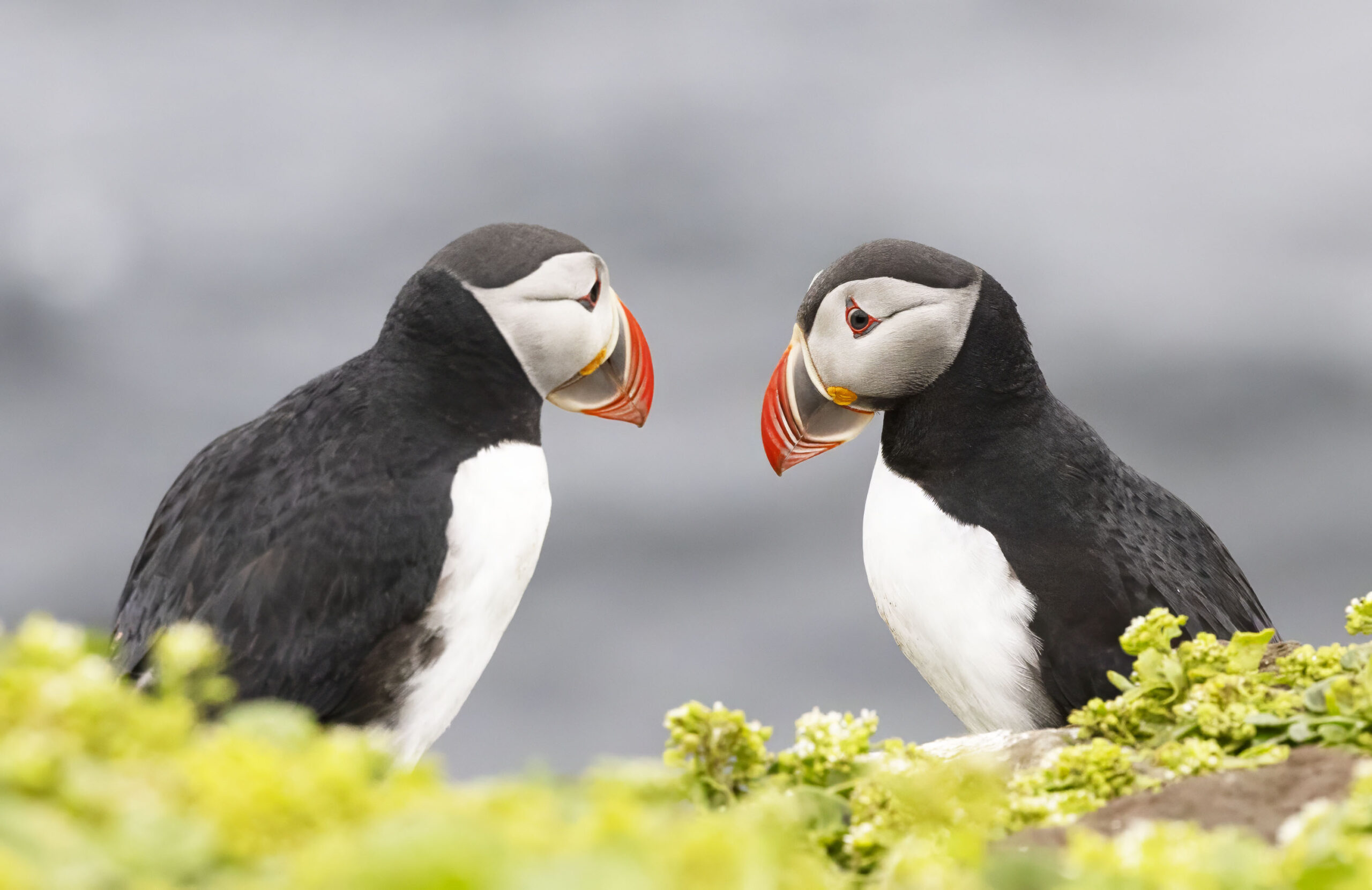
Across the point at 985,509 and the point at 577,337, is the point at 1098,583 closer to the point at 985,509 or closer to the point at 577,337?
the point at 985,509

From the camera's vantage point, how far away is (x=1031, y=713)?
4035 millimetres

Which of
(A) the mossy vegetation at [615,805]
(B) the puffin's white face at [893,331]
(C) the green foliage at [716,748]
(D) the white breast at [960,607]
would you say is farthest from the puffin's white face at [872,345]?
(C) the green foliage at [716,748]

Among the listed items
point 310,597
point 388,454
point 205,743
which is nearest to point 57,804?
point 205,743

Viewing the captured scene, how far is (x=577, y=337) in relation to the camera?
4.04 m

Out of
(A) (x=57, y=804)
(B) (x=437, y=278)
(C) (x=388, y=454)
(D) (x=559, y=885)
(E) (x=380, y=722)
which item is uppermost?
(B) (x=437, y=278)

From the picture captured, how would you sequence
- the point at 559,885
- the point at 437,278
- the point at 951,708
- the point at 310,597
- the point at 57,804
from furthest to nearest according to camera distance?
the point at 951,708 < the point at 437,278 < the point at 310,597 < the point at 57,804 < the point at 559,885

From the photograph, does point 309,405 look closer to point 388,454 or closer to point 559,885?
point 388,454

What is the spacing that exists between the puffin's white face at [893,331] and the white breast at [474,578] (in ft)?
3.77

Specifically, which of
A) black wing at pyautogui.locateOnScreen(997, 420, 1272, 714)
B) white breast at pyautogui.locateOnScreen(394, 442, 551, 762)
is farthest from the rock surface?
white breast at pyautogui.locateOnScreen(394, 442, 551, 762)

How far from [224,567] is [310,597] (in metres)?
0.29

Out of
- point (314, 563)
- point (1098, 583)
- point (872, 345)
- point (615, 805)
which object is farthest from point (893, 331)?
point (615, 805)

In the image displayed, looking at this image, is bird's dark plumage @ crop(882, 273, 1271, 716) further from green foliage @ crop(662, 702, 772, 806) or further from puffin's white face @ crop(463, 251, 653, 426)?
green foliage @ crop(662, 702, 772, 806)

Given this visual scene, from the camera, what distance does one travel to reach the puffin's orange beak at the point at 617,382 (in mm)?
4273

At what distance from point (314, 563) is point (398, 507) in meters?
0.28
